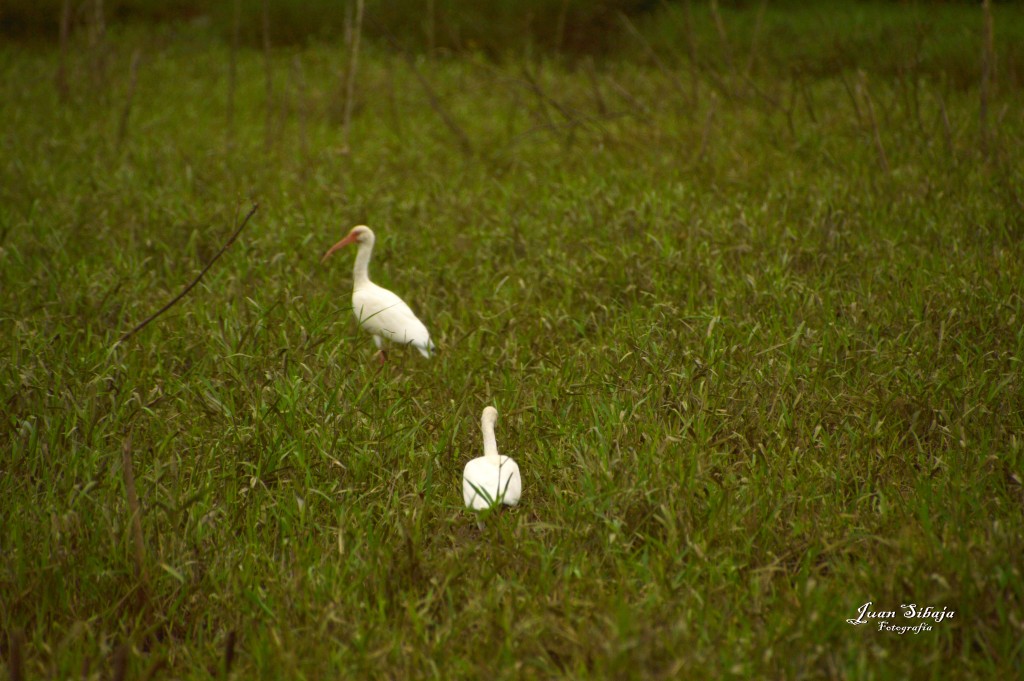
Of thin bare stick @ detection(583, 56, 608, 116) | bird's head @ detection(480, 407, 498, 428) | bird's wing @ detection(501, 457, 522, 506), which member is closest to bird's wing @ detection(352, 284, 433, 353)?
bird's head @ detection(480, 407, 498, 428)

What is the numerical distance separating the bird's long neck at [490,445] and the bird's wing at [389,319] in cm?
115

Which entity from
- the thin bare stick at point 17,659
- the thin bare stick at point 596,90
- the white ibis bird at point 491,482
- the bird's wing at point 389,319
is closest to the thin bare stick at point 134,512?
the thin bare stick at point 17,659

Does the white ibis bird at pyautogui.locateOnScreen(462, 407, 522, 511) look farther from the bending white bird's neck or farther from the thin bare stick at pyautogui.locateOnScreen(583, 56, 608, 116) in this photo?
the thin bare stick at pyautogui.locateOnScreen(583, 56, 608, 116)

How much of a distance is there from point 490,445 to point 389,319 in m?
1.39

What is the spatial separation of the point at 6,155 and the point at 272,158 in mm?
2163

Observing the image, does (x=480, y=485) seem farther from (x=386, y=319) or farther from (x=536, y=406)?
(x=386, y=319)

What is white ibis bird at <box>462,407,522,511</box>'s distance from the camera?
2.86 meters

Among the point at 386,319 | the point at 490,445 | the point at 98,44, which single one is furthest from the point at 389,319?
the point at 98,44

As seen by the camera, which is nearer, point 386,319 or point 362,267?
point 386,319

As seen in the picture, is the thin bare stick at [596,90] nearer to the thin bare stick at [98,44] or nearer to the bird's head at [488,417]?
the thin bare stick at [98,44]

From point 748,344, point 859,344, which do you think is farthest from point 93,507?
point 859,344

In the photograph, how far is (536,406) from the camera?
12.1 feet

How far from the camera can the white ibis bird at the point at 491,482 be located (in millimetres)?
2855

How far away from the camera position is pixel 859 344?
13.6 feet
